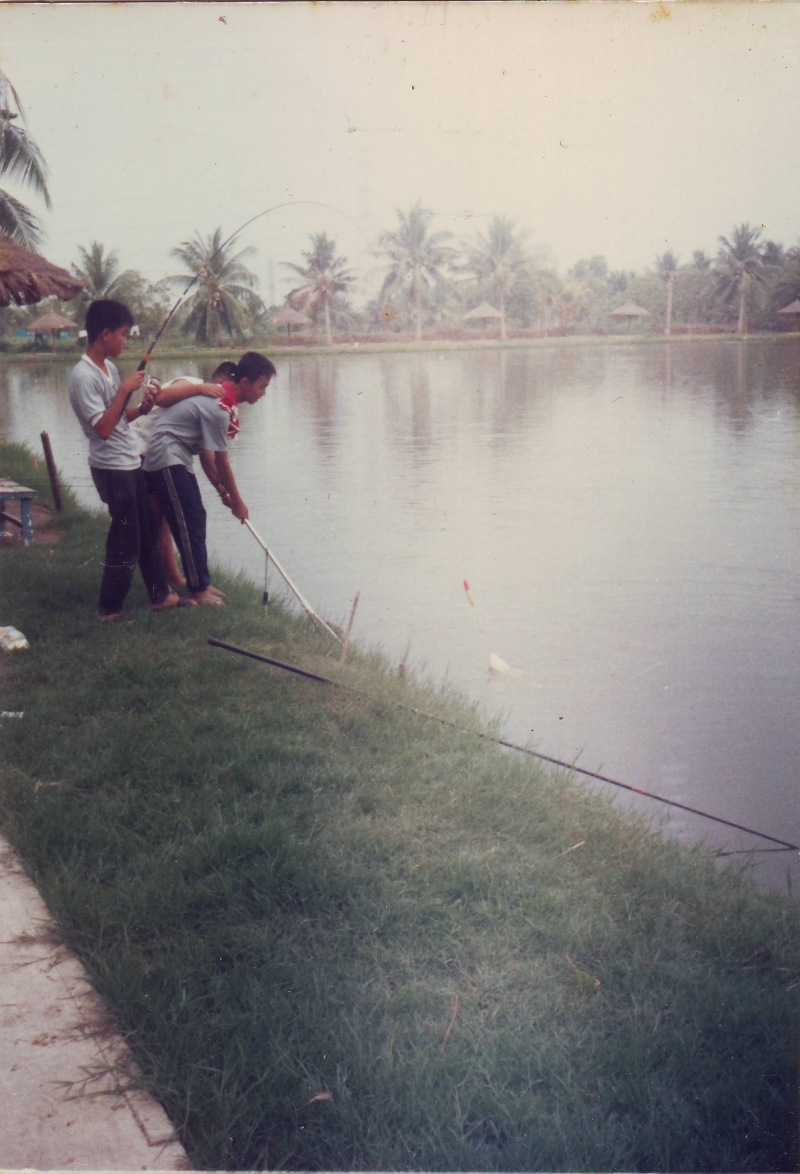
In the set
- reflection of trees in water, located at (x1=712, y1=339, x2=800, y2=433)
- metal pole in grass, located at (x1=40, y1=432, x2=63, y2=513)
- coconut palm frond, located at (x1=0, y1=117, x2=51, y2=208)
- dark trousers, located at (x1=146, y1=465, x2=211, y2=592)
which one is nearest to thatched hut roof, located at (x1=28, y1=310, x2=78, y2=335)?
dark trousers, located at (x1=146, y1=465, x2=211, y2=592)

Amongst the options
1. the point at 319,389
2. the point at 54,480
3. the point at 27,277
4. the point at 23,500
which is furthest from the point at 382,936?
the point at 54,480

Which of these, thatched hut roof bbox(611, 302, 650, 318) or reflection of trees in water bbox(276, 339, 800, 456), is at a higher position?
thatched hut roof bbox(611, 302, 650, 318)

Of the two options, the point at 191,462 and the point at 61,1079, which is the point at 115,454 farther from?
the point at 61,1079

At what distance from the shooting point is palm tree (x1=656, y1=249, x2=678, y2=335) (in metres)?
4.44

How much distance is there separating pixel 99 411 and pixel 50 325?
3.71 feet

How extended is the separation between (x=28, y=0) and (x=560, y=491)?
6.56 meters

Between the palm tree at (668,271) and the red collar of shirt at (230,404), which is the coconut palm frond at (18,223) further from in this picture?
the palm tree at (668,271)

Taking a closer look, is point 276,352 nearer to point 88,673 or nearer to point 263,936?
point 88,673

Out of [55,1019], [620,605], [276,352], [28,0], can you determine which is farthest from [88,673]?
[620,605]

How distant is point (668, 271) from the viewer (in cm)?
471

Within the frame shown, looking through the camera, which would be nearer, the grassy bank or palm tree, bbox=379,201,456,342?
the grassy bank

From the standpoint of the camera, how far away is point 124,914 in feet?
8.44

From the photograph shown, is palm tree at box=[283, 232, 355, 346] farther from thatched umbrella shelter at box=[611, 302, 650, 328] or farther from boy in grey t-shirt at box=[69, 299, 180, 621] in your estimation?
thatched umbrella shelter at box=[611, 302, 650, 328]

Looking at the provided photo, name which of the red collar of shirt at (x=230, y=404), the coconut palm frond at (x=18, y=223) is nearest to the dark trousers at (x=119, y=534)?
the red collar of shirt at (x=230, y=404)
